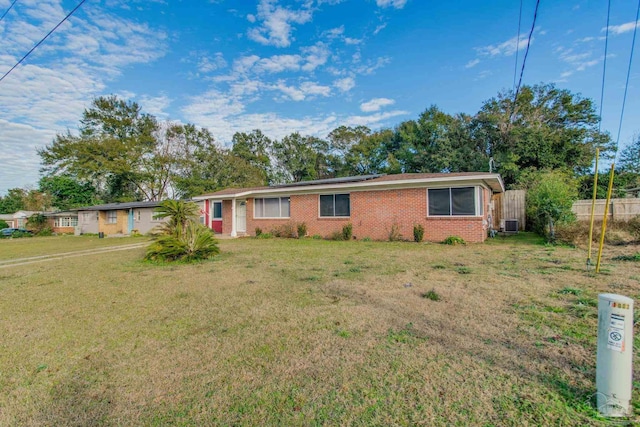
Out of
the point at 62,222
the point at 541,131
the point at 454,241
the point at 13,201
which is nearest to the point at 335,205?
the point at 454,241

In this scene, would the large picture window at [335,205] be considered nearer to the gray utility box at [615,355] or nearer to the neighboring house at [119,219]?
the gray utility box at [615,355]

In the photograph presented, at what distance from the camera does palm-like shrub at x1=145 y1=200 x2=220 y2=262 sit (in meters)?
8.70

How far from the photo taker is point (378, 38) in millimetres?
13523

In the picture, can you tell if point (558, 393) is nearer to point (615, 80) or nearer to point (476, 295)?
point (476, 295)

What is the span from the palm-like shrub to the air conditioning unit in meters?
14.6

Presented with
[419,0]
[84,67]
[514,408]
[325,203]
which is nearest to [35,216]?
[84,67]

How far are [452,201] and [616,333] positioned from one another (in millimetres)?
10309

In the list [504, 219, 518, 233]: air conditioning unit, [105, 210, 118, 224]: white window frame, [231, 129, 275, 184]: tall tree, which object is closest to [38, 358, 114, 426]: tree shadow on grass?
[504, 219, 518, 233]: air conditioning unit

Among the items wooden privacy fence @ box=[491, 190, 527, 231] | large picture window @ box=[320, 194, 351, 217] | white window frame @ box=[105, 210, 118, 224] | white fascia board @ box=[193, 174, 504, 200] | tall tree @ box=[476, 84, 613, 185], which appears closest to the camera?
white fascia board @ box=[193, 174, 504, 200]

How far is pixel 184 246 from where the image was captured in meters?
8.76

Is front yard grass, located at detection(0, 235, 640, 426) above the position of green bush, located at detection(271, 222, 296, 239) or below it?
below

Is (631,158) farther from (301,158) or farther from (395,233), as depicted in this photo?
(301,158)

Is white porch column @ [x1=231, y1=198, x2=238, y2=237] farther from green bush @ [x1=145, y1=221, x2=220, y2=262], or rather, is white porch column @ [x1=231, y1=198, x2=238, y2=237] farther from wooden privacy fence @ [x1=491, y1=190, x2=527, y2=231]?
wooden privacy fence @ [x1=491, y1=190, x2=527, y2=231]

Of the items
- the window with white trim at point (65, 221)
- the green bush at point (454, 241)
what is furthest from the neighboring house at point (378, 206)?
the window with white trim at point (65, 221)
